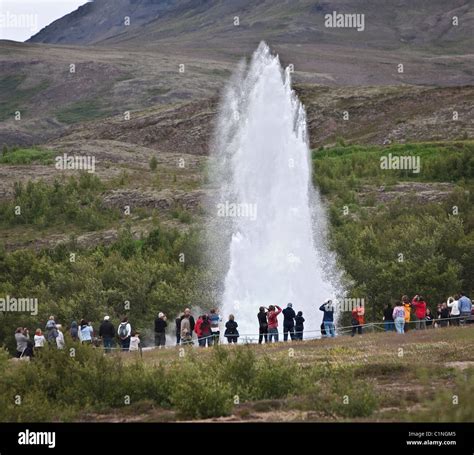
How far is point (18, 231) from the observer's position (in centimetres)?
7700

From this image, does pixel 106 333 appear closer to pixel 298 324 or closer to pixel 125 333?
pixel 125 333

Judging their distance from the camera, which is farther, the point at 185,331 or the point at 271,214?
the point at 271,214

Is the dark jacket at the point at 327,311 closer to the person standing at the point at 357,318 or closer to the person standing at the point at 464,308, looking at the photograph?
the person standing at the point at 357,318

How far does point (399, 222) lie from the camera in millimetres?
66875

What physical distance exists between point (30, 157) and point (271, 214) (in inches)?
1863

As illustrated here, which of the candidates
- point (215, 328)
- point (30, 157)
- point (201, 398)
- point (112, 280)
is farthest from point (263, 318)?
point (30, 157)

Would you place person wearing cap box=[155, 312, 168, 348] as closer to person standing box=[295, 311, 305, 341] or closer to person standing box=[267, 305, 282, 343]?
person standing box=[267, 305, 282, 343]

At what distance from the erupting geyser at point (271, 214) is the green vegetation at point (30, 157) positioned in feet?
113

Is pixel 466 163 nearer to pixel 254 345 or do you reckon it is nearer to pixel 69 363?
pixel 254 345

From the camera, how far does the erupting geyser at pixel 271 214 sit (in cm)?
4462

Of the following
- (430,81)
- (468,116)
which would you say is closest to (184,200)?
(468,116)

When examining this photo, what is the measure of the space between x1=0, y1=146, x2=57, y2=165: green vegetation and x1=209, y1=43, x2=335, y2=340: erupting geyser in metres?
34.4
